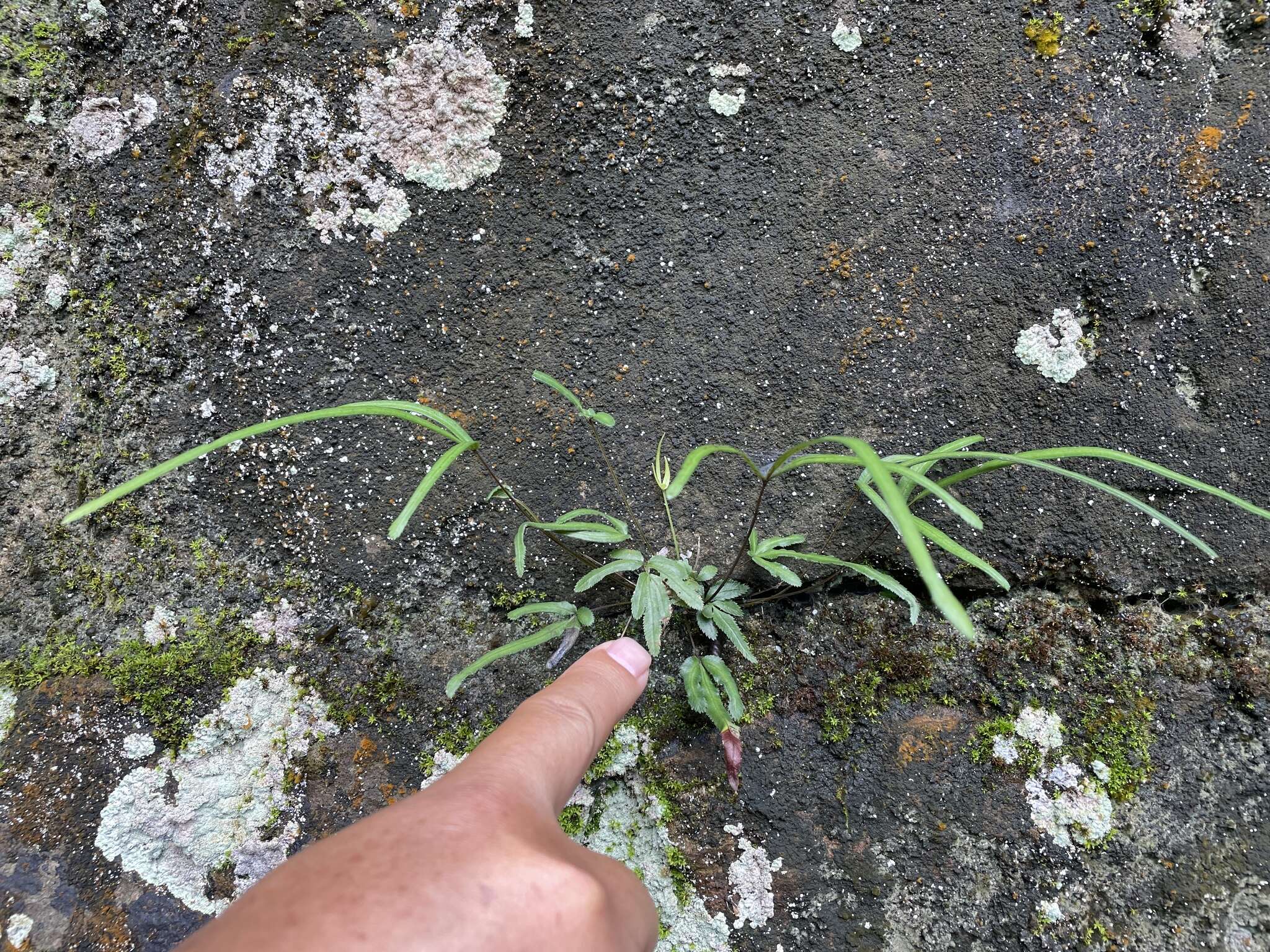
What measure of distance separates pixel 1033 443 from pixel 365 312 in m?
1.43

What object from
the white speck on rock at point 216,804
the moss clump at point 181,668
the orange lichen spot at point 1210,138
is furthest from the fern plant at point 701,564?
the orange lichen spot at point 1210,138

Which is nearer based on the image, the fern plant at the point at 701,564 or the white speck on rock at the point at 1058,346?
the fern plant at the point at 701,564

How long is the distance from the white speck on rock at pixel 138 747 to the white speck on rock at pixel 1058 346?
6.58ft

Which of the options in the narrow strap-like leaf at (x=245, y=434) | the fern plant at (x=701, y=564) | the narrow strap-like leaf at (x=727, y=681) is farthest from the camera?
the narrow strap-like leaf at (x=727, y=681)

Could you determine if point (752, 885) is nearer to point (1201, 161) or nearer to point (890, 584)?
point (890, 584)

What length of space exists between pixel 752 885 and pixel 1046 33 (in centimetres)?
179

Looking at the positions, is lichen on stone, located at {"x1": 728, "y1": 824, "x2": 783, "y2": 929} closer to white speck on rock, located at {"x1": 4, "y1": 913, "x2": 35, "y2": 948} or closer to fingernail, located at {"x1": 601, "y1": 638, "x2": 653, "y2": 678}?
fingernail, located at {"x1": 601, "y1": 638, "x2": 653, "y2": 678}

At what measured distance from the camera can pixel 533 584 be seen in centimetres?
149

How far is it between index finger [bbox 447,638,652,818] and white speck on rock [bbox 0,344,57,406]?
130 centimetres

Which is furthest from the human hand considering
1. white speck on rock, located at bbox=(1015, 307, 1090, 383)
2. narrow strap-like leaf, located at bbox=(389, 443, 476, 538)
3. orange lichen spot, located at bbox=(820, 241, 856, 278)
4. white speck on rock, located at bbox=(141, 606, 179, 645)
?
white speck on rock, located at bbox=(1015, 307, 1090, 383)

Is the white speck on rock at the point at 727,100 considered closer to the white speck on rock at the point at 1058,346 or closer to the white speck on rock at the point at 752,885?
the white speck on rock at the point at 1058,346

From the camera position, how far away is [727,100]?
1.41 meters

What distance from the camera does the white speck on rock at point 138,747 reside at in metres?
1.46

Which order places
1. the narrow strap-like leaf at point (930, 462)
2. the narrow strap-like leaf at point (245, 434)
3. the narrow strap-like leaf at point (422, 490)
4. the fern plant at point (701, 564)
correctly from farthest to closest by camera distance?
the narrow strap-like leaf at point (930, 462) → the fern plant at point (701, 564) → the narrow strap-like leaf at point (422, 490) → the narrow strap-like leaf at point (245, 434)
